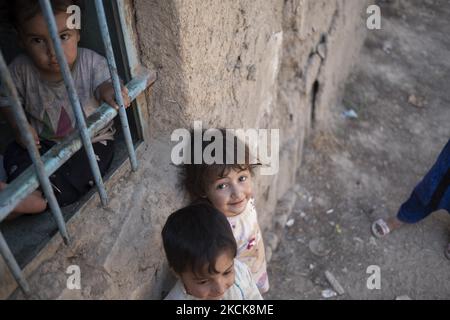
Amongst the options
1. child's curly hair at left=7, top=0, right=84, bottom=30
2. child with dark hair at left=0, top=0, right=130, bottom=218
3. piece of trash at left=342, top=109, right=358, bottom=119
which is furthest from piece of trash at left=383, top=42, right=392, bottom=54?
child's curly hair at left=7, top=0, right=84, bottom=30

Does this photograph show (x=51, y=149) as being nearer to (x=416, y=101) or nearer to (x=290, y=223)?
(x=290, y=223)

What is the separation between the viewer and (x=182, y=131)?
1755 millimetres

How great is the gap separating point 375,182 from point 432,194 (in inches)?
27.1

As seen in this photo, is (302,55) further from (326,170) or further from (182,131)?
(182,131)

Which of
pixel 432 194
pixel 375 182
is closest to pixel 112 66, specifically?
pixel 432 194

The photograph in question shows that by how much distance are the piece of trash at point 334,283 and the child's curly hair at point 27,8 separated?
2.12 meters

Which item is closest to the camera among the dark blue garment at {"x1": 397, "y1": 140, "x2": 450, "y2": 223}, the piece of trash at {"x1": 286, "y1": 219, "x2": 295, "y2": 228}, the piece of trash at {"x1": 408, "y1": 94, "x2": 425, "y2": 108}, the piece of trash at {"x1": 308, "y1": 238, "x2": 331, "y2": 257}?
the dark blue garment at {"x1": 397, "y1": 140, "x2": 450, "y2": 223}

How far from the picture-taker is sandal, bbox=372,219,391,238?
297 cm

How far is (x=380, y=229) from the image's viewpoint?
118 inches

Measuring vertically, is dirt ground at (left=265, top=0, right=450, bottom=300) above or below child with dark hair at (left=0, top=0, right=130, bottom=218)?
below

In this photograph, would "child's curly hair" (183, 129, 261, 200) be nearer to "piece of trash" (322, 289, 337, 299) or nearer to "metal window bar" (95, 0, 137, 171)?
"metal window bar" (95, 0, 137, 171)

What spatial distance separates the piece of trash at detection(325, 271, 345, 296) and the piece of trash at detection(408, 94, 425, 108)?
2.12 m
